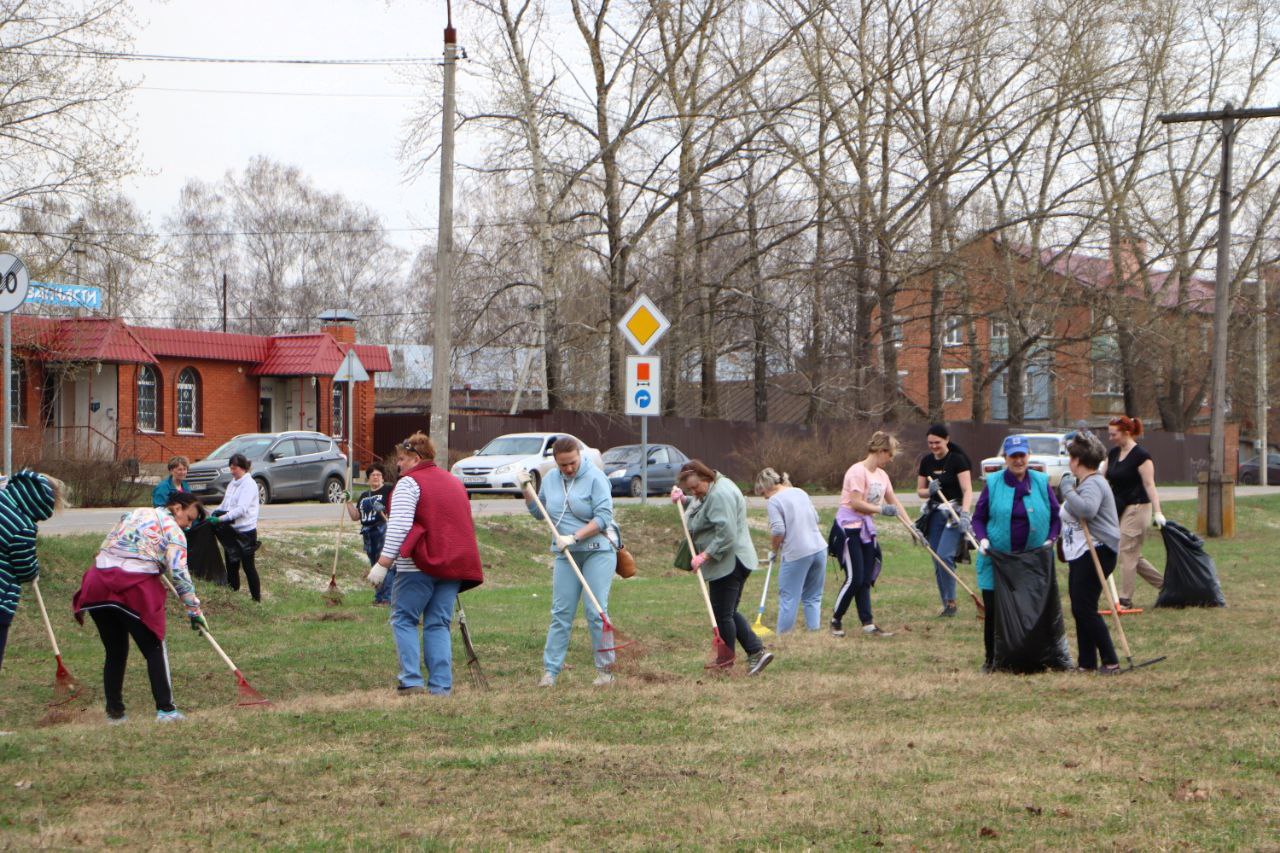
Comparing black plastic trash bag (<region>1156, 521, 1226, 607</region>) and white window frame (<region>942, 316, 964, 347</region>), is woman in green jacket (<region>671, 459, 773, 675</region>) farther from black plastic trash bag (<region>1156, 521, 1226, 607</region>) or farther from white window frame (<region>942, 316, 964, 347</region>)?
white window frame (<region>942, 316, 964, 347</region>)

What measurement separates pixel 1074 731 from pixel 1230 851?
2.30 m

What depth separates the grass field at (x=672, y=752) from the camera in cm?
566

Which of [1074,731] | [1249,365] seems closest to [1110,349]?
[1249,365]

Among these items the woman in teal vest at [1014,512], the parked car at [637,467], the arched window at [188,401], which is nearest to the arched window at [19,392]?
the arched window at [188,401]

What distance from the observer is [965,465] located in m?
13.0

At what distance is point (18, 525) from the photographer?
27.5 ft

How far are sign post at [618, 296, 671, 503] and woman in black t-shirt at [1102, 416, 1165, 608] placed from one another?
5051 millimetres

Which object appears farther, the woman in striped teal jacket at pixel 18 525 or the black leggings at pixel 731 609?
the black leggings at pixel 731 609

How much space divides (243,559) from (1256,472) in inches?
1987

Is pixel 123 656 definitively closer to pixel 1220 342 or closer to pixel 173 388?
pixel 1220 342

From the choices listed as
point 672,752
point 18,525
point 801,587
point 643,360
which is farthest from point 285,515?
point 672,752

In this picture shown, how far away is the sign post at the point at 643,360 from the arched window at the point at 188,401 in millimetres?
25239

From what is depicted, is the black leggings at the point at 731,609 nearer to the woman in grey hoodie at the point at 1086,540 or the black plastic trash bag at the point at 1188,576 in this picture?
the woman in grey hoodie at the point at 1086,540

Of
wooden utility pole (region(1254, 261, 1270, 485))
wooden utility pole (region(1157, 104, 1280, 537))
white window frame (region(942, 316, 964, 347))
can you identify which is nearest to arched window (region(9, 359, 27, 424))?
white window frame (region(942, 316, 964, 347))
